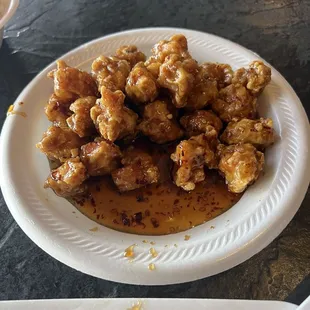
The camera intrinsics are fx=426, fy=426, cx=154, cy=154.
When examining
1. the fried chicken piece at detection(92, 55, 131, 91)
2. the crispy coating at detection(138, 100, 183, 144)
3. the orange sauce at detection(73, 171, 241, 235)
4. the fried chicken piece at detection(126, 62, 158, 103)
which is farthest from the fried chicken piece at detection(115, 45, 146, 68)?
the orange sauce at detection(73, 171, 241, 235)

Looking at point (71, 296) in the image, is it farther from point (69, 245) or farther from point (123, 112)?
point (123, 112)

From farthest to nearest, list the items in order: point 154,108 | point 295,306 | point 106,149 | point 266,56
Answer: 1. point 266,56
2. point 154,108
3. point 106,149
4. point 295,306

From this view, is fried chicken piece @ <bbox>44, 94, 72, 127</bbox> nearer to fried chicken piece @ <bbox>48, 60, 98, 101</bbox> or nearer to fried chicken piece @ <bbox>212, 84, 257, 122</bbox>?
fried chicken piece @ <bbox>48, 60, 98, 101</bbox>

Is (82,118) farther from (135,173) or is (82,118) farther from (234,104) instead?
(234,104)

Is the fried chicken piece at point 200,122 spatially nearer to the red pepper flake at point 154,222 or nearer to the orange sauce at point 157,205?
the orange sauce at point 157,205

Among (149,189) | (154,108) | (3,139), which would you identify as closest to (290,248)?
(149,189)

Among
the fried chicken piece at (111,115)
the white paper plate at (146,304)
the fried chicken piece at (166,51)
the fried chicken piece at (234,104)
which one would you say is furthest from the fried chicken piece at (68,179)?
the fried chicken piece at (234,104)
